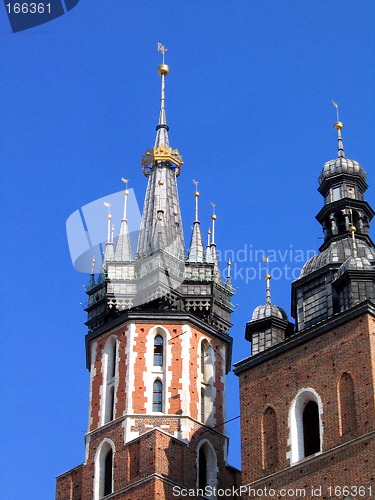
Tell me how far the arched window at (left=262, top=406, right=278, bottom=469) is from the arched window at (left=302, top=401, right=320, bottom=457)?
1.04m

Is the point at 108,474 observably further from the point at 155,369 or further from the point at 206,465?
the point at 155,369

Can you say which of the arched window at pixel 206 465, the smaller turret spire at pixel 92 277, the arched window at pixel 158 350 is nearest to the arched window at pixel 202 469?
the arched window at pixel 206 465

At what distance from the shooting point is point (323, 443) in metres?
45.7

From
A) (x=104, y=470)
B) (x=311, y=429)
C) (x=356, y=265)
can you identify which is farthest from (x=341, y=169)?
(x=104, y=470)

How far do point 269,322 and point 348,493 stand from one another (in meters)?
8.65

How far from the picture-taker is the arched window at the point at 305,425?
46.5 metres

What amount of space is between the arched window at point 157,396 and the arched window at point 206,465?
7.45ft

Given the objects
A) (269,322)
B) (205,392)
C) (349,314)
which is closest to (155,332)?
(205,392)

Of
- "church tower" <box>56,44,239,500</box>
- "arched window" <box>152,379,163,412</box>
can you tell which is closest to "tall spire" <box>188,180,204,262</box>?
"church tower" <box>56,44,239,500</box>

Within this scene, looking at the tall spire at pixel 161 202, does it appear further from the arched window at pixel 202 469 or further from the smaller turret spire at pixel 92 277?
the arched window at pixel 202 469

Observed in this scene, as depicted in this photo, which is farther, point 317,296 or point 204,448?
point 204,448

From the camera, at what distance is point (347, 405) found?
151ft

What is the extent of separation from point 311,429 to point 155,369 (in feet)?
36.9

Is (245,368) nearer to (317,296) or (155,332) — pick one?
(317,296)
